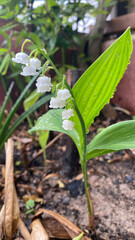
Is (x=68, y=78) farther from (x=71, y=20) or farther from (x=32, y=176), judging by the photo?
(x=71, y=20)

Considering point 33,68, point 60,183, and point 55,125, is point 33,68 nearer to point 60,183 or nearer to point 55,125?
point 55,125

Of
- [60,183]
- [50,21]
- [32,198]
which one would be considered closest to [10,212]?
[32,198]

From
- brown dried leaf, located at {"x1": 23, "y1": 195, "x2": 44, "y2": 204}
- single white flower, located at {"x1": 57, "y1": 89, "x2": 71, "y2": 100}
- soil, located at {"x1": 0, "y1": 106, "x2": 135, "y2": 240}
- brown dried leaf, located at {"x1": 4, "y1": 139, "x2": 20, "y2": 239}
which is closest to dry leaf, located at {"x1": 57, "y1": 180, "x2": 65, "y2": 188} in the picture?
soil, located at {"x1": 0, "y1": 106, "x2": 135, "y2": 240}

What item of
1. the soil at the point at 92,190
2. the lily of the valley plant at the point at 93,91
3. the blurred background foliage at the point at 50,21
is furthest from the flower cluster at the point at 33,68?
the blurred background foliage at the point at 50,21

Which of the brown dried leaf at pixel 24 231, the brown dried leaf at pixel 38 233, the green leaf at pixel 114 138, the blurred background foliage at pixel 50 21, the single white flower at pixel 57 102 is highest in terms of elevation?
the blurred background foliage at pixel 50 21

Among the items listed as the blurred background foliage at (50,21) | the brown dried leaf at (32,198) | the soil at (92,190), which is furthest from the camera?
the blurred background foliage at (50,21)

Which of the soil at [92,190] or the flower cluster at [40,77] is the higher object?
the flower cluster at [40,77]

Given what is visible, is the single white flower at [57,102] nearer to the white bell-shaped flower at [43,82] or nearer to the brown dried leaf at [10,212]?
the white bell-shaped flower at [43,82]
